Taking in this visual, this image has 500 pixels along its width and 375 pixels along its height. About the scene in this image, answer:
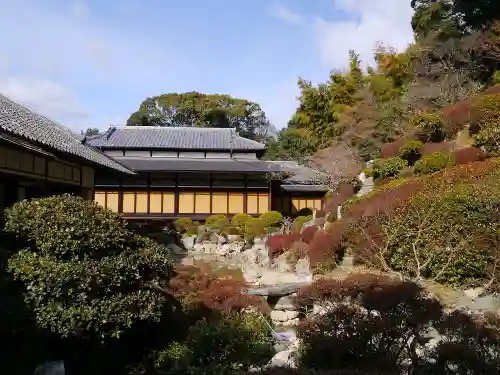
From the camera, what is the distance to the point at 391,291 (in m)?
5.50

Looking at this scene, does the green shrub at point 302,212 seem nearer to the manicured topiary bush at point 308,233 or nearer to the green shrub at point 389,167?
the green shrub at point 389,167

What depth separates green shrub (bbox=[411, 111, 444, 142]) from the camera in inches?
728

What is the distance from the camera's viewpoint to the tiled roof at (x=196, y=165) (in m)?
27.8

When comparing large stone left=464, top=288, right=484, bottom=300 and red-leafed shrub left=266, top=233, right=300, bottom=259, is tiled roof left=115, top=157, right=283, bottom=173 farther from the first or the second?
large stone left=464, top=288, right=484, bottom=300

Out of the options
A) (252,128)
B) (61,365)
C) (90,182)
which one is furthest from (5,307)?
(252,128)

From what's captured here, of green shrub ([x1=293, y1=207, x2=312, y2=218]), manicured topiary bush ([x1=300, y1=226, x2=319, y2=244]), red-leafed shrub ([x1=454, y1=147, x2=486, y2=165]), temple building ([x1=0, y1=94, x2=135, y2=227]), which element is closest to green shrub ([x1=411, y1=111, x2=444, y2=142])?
red-leafed shrub ([x1=454, y1=147, x2=486, y2=165])

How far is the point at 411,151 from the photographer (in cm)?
1788

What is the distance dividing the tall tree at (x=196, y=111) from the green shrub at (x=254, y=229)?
32.0 metres

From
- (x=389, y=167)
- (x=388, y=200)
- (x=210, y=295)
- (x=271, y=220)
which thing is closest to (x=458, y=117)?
(x=389, y=167)

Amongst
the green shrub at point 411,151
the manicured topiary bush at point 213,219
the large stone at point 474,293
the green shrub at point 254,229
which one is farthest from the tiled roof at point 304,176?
the large stone at point 474,293

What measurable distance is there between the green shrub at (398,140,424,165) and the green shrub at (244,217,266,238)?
344 inches

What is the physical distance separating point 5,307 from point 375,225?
29.1ft

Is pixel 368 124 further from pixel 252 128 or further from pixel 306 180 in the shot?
pixel 252 128

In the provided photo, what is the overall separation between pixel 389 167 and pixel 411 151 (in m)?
1.12
